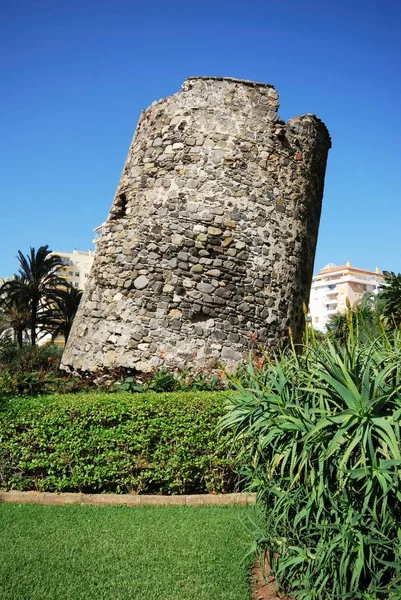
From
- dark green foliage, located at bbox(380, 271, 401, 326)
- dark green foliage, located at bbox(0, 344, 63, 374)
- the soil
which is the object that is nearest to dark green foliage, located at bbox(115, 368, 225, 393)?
dark green foliage, located at bbox(0, 344, 63, 374)

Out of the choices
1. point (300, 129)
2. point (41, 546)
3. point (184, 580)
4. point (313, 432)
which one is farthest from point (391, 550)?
point (300, 129)

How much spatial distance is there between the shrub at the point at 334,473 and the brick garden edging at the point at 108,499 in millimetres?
2155

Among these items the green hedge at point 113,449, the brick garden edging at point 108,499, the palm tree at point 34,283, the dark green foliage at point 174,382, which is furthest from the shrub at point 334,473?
the palm tree at point 34,283

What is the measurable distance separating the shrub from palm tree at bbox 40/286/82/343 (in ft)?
95.1

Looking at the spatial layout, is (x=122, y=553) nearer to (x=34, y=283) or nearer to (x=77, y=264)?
(x=34, y=283)

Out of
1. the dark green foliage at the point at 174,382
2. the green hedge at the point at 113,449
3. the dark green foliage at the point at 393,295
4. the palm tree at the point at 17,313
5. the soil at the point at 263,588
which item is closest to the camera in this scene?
the soil at the point at 263,588

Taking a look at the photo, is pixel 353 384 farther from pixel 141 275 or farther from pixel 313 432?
pixel 141 275

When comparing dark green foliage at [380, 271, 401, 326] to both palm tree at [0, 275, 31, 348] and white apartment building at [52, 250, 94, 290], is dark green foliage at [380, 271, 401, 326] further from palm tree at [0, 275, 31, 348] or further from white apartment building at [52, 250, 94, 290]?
white apartment building at [52, 250, 94, 290]

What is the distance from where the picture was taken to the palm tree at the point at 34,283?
31469mm

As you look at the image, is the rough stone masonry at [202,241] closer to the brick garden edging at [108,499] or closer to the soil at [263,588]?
the brick garden edging at [108,499]

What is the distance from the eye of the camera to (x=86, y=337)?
8750mm

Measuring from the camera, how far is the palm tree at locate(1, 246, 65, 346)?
1239 inches

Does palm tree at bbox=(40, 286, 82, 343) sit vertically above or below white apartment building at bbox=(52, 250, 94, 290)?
below

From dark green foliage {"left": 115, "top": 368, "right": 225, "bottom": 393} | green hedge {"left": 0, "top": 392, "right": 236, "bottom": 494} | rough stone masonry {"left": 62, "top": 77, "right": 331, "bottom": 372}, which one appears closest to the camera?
green hedge {"left": 0, "top": 392, "right": 236, "bottom": 494}
